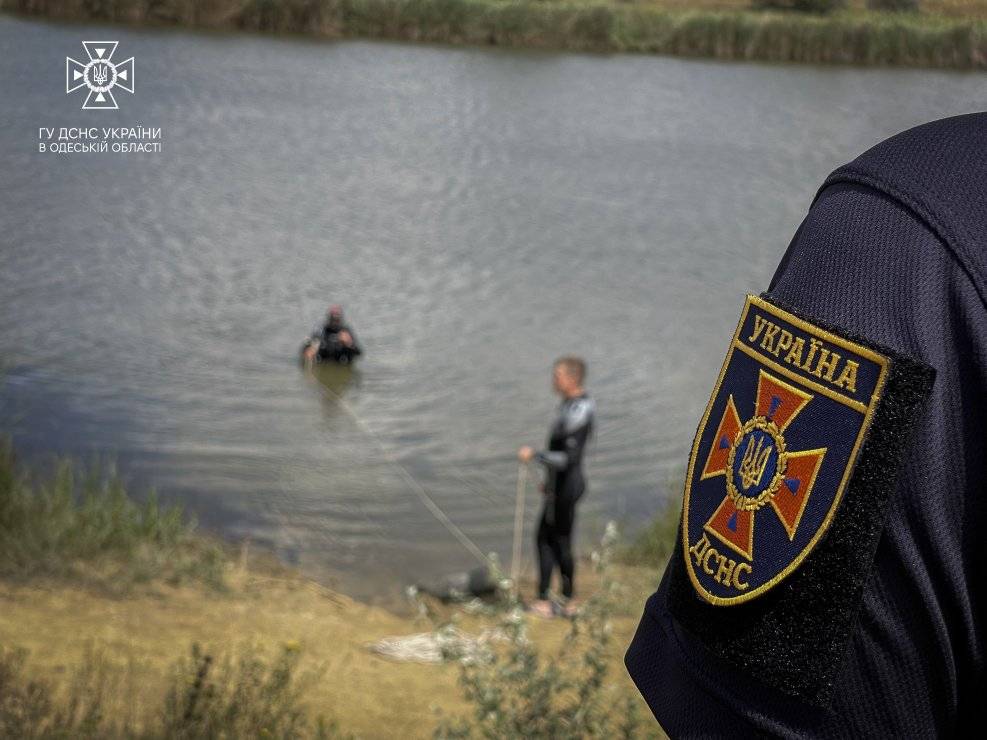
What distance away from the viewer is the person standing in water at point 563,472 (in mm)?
8500

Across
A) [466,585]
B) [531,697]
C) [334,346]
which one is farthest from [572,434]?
[334,346]

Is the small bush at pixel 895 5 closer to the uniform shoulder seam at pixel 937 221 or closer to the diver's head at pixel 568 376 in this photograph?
the uniform shoulder seam at pixel 937 221

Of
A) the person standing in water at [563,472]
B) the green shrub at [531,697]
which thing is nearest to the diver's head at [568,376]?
the person standing in water at [563,472]

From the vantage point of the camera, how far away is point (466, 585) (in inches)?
339

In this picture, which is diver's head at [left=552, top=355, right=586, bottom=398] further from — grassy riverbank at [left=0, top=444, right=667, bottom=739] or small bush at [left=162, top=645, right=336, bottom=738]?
small bush at [left=162, top=645, right=336, bottom=738]

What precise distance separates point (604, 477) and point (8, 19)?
1665 cm

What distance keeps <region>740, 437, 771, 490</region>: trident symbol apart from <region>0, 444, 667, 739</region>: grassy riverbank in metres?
2.90

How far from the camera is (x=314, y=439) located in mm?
12633

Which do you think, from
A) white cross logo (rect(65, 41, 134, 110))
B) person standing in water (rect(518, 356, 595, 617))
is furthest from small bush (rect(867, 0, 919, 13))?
white cross logo (rect(65, 41, 134, 110))

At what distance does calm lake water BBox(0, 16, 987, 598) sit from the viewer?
1138cm

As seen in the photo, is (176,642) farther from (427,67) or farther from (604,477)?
(427,67)

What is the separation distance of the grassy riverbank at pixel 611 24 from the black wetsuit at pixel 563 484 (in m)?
2.52

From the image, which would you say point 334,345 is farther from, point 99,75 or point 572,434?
point 99,75

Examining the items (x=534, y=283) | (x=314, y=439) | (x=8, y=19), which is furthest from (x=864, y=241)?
(x=8, y=19)
